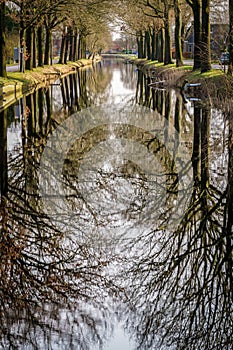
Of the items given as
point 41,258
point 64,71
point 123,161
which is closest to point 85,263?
point 41,258

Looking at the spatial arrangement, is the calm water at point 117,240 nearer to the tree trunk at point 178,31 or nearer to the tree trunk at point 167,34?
the tree trunk at point 178,31

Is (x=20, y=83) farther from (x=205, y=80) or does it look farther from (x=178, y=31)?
(x=178, y=31)

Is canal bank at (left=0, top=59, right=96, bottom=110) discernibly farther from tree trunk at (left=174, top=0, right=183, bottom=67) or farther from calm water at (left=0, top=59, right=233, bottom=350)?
calm water at (left=0, top=59, right=233, bottom=350)

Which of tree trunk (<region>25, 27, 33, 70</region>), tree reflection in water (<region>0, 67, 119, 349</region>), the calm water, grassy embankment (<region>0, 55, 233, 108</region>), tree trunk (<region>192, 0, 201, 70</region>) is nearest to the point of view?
tree reflection in water (<region>0, 67, 119, 349</region>)

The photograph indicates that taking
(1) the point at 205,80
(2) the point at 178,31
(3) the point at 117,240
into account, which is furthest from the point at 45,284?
(2) the point at 178,31

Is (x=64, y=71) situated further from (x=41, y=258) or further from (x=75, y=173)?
(x=41, y=258)

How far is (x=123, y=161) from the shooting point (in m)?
13.0

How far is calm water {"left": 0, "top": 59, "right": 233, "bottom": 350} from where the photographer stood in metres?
5.31

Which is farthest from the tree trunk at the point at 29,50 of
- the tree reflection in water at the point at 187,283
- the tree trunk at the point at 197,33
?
the tree reflection in water at the point at 187,283

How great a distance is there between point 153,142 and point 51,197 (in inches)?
224

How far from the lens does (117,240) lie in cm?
772

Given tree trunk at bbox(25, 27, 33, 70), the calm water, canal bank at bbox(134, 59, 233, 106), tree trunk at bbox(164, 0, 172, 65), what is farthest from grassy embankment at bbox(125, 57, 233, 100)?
tree trunk at bbox(25, 27, 33, 70)

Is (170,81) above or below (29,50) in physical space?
below

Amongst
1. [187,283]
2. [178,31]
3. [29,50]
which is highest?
[178,31]
